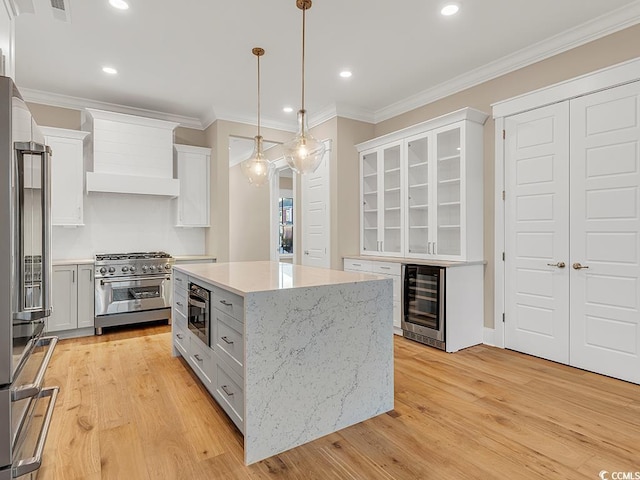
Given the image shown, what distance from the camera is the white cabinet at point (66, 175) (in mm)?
4387

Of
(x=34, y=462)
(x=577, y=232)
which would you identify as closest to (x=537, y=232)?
(x=577, y=232)

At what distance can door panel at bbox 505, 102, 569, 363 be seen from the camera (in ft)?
10.9

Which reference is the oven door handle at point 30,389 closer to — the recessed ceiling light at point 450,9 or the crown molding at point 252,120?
the recessed ceiling light at point 450,9

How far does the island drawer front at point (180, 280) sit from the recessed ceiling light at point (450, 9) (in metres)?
3.01

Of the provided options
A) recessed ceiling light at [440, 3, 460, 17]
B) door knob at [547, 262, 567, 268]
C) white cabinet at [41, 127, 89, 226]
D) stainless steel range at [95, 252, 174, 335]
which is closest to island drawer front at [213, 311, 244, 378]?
stainless steel range at [95, 252, 174, 335]

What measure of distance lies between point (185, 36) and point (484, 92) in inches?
119

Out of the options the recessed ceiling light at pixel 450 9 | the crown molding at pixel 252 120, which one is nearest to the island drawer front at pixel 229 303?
the recessed ceiling light at pixel 450 9

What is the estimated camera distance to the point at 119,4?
2828 mm

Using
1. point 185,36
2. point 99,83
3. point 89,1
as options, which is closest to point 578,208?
point 185,36

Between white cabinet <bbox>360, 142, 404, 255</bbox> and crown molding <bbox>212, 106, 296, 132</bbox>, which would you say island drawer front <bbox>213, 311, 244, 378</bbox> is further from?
crown molding <bbox>212, 106, 296, 132</bbox>

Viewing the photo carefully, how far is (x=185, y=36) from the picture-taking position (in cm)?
328

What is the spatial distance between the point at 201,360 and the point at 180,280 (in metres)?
0.93

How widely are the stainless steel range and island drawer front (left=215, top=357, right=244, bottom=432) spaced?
107 inches

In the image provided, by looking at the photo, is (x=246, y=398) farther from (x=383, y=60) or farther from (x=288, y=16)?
(x=383, y=60)
